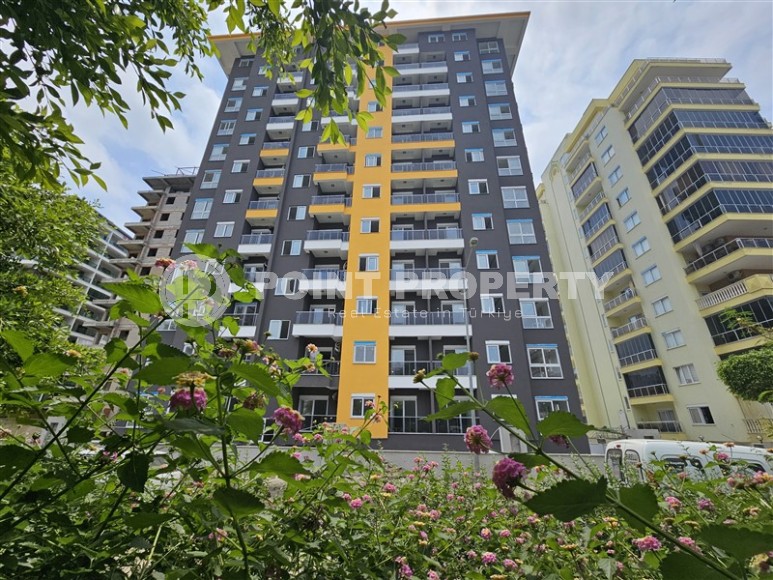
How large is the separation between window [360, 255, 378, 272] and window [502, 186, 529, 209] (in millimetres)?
9350

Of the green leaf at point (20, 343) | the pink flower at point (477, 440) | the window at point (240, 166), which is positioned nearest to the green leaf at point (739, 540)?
the pink flower at point (477, 440)

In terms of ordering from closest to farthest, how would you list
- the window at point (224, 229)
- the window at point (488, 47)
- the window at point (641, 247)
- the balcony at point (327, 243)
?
1. the balcony at point (327, 243)
2. the window at point (224, 229)
3. the window at point (641, 247)
4. the window at point (488, 47)

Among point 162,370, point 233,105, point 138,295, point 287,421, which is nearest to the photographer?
point 162,370

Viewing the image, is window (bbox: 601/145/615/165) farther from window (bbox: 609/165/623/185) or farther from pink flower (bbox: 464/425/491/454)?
pink flower (bbox: 464/425/491/454)

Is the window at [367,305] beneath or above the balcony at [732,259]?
beneath

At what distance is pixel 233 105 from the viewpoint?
27500mm

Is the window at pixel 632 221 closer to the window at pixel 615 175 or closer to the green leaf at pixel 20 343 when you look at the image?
the window at pixel 615 175

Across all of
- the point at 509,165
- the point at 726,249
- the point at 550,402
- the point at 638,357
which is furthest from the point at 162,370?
the point at 638,357

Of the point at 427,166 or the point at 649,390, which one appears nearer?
the point at 427,166

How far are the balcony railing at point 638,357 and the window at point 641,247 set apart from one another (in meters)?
7.52

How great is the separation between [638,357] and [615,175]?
15.8 meters

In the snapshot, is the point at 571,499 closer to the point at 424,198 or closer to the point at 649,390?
the point at 424,198

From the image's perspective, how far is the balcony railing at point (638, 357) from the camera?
23.9 meters

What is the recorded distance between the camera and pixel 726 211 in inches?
802
